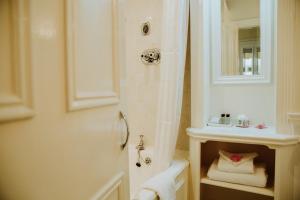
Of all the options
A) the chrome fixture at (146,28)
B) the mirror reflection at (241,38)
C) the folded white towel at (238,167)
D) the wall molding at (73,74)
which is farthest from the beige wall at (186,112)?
the wall molding at (73,74)

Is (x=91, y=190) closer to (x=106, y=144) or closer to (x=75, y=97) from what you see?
(x=106, y=144)

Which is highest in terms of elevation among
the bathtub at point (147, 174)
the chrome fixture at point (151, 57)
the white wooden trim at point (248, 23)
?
the white wooden trim at point (248, 23)

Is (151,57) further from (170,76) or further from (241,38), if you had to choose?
(241,38)

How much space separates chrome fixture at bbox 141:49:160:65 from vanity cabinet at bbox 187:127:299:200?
738 mm

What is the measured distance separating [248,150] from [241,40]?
0.91 m

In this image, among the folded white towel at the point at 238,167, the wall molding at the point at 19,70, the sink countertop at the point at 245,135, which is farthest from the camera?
the folded white towel at the point at 238,167

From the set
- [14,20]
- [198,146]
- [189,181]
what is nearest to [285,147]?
[198,146]

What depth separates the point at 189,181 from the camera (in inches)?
65.7

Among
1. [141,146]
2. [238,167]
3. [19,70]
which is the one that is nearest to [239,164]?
[238,167]

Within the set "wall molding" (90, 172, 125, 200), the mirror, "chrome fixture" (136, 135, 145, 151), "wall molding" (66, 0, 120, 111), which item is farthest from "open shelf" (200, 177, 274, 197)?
"wall molding" (66, 0, 120, 111)

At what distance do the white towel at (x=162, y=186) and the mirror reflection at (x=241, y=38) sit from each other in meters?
1.02

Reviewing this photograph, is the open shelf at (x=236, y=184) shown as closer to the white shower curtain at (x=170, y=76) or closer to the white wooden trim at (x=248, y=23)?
the white shower curtain at (x=170, y=76)

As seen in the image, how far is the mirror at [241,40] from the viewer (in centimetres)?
165

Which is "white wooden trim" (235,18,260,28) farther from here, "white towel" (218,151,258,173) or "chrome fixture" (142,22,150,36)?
"white towel" (218,151,258,173)
